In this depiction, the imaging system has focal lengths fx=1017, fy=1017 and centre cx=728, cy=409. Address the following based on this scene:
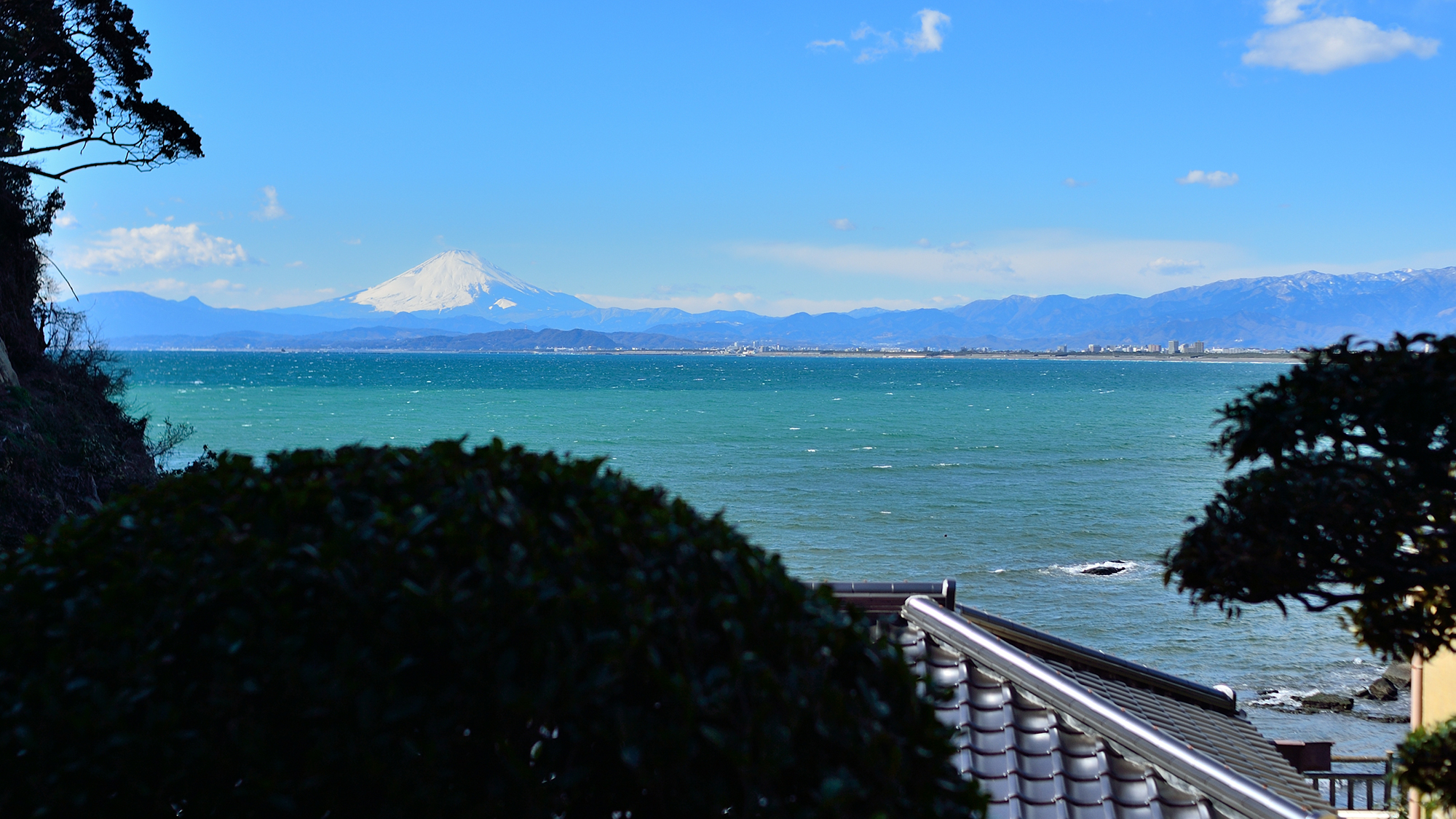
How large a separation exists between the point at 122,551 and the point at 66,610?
211mm

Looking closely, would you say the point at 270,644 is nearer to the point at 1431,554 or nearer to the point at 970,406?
the point at 1431,554

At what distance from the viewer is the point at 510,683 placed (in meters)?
2.36

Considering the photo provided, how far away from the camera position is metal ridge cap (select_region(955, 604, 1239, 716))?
9.78 meters

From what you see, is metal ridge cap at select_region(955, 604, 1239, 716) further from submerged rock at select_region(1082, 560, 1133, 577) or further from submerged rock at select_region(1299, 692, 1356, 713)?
submerged rock at select_region(1082, 560, 1133, 577)

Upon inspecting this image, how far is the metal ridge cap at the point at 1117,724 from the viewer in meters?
6.34

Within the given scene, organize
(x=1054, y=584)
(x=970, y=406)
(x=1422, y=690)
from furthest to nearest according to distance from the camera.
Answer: (x=970, y=406) → (x=1054, y=584) → (x=1422, y=690)

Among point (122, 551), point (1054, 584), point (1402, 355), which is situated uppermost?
point (1402, 355)

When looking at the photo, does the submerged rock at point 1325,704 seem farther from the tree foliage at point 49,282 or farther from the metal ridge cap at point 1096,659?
the tree foliage at point 49,282

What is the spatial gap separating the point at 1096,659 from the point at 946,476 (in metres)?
43.1

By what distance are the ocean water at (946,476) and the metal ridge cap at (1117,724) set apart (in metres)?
2.39

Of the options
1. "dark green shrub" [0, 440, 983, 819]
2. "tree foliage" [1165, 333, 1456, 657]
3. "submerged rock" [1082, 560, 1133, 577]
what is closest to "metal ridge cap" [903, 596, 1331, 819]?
"tree foliage" [1165, 333, 1456, 657]

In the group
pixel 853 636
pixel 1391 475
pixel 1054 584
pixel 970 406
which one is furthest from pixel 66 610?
pixel 970 406

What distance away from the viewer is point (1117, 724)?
22.6 ft

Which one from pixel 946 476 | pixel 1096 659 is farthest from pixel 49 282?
pixel 946 476
